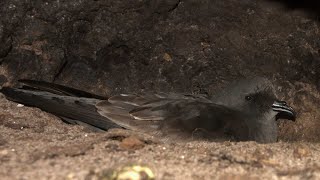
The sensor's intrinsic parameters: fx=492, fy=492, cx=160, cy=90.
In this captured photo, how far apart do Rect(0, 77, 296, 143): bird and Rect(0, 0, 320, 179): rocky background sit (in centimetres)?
40

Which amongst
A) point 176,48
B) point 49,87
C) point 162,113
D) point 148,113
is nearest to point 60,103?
point 49,87

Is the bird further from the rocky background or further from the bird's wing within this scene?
the rocky background

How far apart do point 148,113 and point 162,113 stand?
0.10 metres

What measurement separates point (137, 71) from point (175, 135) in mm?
1028

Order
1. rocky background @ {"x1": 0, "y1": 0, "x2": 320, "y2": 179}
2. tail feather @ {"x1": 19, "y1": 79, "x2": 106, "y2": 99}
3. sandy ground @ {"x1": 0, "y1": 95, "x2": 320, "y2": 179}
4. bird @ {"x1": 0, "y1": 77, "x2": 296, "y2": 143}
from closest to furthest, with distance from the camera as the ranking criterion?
1. sandy ground @ {"x1": 0, "y1": 95, "x2": 320, "y2": 179}
2. bird @ {"x1": 0, "y1": 77, "x2": 296, "y2": 143}
3. tail feather @ {"x1": 19, "y1": 79, "x2": 106, "y2": 99}
4. rocky background @ {"x1": 0, "y1": 0, "x2": 320, "y2": 179}

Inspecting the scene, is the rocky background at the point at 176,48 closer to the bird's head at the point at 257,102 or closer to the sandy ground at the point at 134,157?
the bird's head at the point at 257,102

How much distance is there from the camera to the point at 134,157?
249cm

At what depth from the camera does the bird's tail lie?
3561mm

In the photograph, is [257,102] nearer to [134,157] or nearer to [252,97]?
[252,97]

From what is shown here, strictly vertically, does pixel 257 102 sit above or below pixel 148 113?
above

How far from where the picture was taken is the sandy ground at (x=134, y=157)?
2.28m

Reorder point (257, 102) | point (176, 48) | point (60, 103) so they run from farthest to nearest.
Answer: point (176, 48) < point (257, 102) < point (60, 103)

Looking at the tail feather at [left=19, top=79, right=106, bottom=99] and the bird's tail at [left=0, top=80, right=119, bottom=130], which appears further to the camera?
the tail feather at [left=19, top=79, right=106, bottom=99]

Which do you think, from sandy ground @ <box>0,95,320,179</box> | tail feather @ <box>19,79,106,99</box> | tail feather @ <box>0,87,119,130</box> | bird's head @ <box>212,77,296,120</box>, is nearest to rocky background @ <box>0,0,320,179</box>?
bird's head @ <box>212,77,296,120</box>
